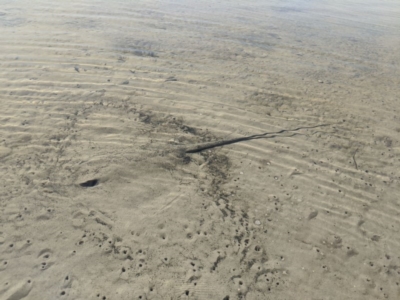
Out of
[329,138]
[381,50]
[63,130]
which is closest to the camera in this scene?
[63,130]

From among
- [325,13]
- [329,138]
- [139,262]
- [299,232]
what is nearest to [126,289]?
[139,262]

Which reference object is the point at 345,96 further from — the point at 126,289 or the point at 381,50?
the point at 126,289

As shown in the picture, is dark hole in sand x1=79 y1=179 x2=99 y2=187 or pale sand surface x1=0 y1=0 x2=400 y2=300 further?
dark hole in sand x1=79 y1=179 x2=99 y2=187

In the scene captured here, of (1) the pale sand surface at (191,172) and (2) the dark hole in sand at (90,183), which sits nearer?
(1) the pale sand surface at (191,172)

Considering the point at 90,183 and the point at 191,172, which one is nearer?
the point at 90,183

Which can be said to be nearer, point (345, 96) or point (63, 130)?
point (63, 130)

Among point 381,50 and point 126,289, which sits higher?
point 381,50

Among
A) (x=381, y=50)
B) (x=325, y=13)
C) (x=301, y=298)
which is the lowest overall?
(x=301, y=298)

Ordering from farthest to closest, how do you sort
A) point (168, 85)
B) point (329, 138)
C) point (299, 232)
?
point (168, 85) → point (329, 138) → point (299, 232)
